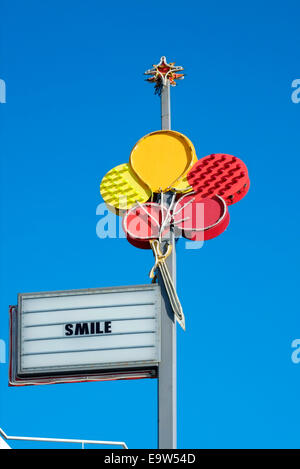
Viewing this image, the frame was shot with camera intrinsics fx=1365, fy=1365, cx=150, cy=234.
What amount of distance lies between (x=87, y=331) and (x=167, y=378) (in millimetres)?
2098

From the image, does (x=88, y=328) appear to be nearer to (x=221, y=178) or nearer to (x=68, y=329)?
(x=68, y=329)

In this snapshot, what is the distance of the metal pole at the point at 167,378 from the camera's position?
26.5m

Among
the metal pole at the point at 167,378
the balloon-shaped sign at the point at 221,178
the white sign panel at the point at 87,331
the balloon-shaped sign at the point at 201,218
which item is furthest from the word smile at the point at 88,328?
the balloon-shaped sign at the point at 221,178

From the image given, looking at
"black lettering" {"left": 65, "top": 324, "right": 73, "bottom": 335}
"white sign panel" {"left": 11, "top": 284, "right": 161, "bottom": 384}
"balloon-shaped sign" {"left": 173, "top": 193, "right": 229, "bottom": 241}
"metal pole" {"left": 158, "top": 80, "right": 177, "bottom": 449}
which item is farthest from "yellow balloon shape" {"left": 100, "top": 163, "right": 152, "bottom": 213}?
"black lettering" {"left": 65, "top": 324, "right": 73, "bottom": 335}

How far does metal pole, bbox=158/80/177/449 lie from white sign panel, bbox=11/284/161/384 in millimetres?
147

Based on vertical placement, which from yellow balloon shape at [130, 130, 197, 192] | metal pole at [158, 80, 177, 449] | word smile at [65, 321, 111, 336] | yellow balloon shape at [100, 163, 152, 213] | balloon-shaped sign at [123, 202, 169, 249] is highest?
yellow balloon shape at [130, 130, 197, 192]

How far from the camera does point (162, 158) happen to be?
1163 inches

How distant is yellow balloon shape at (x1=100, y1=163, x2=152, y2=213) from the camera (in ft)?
96.0

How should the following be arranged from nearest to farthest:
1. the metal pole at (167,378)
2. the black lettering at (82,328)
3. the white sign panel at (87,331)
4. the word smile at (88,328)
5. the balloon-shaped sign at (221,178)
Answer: the metal pole at (167,378), the white sign panel at (87,331), the word smile at (88,328), the black lettering at (82,328), the balloon-shaped sign at (221,178)

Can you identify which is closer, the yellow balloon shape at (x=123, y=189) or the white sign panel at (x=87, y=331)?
the white sign panel at (x=87, y=331)

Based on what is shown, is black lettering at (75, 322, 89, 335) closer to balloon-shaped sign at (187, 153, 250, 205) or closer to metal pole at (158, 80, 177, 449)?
metal pole at (158, 80, 177, 449)

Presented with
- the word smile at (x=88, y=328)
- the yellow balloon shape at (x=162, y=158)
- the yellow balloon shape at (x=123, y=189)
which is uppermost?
the yellow balloon shape at (x=162, y=158)

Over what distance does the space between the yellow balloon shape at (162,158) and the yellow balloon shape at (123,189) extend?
0.17m

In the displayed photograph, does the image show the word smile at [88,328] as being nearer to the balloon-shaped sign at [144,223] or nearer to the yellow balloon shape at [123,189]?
the balloon-shaped sign at [144,223]
